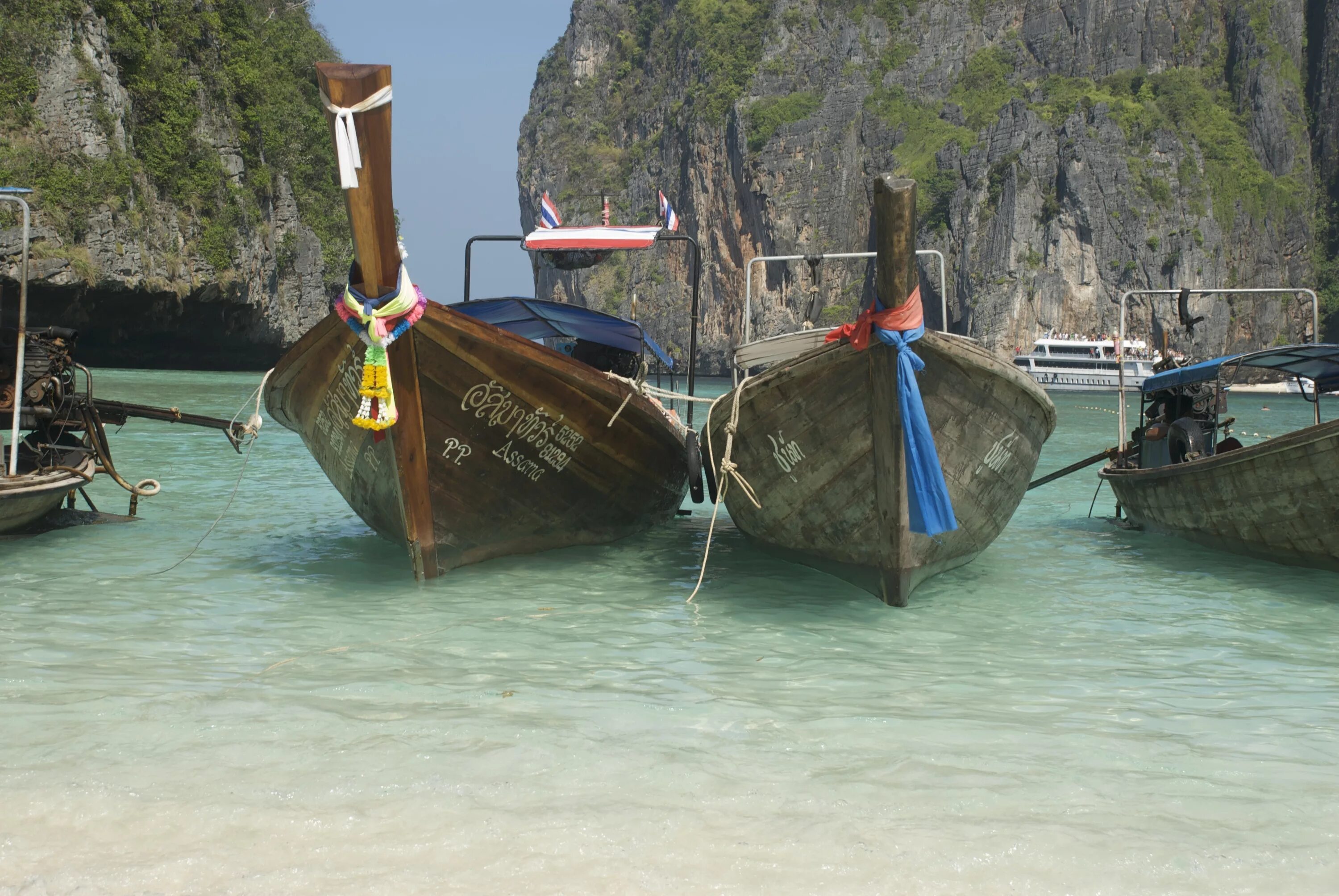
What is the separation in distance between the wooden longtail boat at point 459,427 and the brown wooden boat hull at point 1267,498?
14.1 ft

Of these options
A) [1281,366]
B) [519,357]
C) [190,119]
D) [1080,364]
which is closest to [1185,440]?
[1281,366]

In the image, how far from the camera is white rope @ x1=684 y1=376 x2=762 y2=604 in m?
6.81

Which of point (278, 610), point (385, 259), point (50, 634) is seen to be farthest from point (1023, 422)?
point (50, 634)

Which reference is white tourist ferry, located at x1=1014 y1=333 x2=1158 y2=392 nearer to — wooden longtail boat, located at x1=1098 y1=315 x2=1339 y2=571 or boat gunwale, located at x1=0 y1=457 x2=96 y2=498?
wooden longtail boat, located at x1=1098 y1=315 x2=1339 y2=571

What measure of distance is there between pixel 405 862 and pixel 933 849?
1584 mm

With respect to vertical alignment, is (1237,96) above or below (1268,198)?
above

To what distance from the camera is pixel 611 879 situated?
120 inches

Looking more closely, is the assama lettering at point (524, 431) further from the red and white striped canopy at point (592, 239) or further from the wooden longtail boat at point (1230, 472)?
the wooden longtail boat at point (1230, 472)

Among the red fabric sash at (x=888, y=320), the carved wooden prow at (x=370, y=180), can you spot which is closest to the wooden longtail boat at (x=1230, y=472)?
the red fabric sash at (x=888, y=320)

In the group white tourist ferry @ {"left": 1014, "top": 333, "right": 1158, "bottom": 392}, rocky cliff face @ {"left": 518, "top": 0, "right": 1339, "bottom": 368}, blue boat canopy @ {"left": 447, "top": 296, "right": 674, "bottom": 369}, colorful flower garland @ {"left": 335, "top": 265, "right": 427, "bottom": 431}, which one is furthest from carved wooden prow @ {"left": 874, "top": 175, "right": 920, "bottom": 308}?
rocky cliff face @ {"left": 518, "top": 0, "right": 1339, "bottom": 368}

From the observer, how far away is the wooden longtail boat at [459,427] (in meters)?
6.21

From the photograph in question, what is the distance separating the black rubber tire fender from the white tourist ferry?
220ft

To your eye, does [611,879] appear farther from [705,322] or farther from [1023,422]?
[705,322]

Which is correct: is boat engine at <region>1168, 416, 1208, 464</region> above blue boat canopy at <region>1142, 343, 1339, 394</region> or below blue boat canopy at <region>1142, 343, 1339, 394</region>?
below
